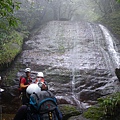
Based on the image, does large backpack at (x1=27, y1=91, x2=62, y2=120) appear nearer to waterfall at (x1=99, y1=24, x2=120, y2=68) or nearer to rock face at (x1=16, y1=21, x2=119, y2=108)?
rock face at (x1=16, y1=21, x2=119, y2=108)

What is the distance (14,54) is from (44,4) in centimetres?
1011

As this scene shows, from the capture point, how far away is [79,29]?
15.6 metres

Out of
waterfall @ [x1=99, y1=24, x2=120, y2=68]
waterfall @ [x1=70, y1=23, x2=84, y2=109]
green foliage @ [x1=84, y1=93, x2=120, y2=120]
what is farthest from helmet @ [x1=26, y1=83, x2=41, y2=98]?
waterfall @ [x1=99, y1=24, x2=120, y2=68]

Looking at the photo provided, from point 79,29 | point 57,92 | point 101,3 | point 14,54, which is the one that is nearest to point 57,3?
point 101,3

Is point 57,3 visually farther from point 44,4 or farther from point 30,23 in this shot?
point 30,23

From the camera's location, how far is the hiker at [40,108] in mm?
2953

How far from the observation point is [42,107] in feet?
9.73

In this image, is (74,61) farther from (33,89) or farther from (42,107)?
(42,107)

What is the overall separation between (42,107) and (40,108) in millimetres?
36

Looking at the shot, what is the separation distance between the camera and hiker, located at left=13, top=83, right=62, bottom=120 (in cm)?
295

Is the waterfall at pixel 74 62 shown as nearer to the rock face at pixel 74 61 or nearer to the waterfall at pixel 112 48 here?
the rock face at pixel 74 61

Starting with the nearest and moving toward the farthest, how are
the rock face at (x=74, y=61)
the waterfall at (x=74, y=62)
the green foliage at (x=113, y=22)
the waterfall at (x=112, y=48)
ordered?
the waterfall at (x=74, y=62), the rock face at (x=74, y=61), the waterfall at (x=112, y=48), the green foliage at (x=113, y=22)

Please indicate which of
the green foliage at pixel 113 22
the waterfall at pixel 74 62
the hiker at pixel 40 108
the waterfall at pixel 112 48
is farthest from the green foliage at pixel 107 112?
the green foliage at pixel 113 22

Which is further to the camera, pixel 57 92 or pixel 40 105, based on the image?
pixel 57 92
